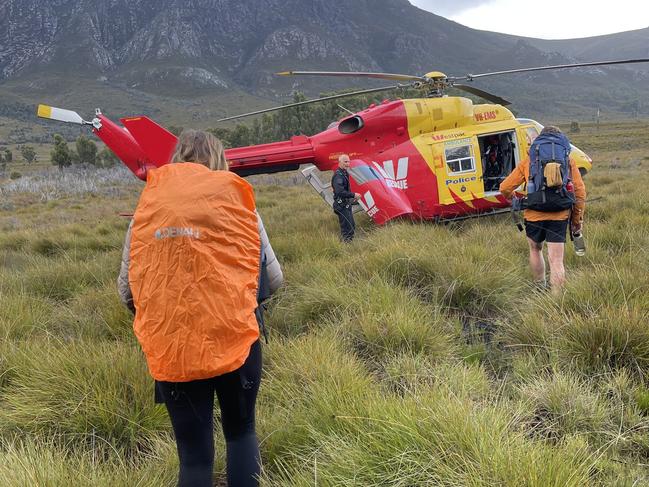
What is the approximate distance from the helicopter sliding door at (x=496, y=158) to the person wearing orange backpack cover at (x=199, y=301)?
694 centimetres

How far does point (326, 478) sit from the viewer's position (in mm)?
1755

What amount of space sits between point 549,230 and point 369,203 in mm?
3728

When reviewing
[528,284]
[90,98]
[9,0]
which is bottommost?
[528,284]

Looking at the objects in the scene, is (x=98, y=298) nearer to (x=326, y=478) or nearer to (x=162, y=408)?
(x=162, y=408)

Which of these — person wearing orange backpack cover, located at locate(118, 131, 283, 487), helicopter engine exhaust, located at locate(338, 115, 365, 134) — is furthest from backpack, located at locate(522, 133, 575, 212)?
helicopter engine exhaust, located at locate(338, 115, 365, 134)

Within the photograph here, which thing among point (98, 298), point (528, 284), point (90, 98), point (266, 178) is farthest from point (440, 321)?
point (90, 98)

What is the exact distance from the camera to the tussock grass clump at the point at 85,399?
2449mm

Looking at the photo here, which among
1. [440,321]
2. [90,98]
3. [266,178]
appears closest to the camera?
[440,321]

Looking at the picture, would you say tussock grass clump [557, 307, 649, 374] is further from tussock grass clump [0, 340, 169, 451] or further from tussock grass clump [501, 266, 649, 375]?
tussock grass clump [0, 340, 169, 451]

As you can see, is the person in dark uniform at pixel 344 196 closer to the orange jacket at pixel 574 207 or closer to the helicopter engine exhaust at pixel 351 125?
the helicopter engine exhaust at pixel 351 125

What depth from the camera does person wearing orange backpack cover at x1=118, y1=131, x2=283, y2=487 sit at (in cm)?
153

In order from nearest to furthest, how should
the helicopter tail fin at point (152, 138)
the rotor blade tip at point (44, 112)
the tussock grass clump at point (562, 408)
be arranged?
the tussock grass clump at point (562, 408), the rotor blade tip at point (44, 112), the helicopter tail fin at point (152, 138)

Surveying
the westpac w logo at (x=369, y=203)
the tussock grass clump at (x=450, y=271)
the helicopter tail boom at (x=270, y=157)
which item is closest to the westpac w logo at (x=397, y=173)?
the westpac w logo at (x=369, y=203)

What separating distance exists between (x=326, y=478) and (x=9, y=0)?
911 feet
